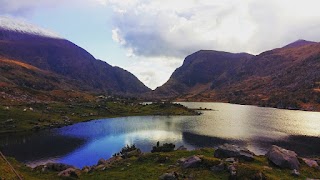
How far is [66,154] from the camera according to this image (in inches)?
3915

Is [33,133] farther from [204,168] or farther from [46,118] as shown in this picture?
[204,168]

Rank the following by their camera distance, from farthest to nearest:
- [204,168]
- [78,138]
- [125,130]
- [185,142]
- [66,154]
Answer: [125,130]
[78,138]
[185,142]
[66,154]
[204,168]

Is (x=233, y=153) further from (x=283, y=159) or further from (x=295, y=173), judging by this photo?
(x=295, y=173)

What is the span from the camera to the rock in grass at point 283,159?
47094mm

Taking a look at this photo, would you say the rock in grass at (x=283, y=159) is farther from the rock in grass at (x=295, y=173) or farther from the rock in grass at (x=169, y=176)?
the rock in grass at (x=169, y=176)

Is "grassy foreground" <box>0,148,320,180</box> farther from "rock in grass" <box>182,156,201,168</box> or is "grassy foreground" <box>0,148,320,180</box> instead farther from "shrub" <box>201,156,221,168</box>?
"rock in grass" <box>182,156,201,168</box>

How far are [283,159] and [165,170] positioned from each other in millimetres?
17339

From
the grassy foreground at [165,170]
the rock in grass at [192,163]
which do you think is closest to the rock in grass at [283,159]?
the grassy foreground at [165,170]

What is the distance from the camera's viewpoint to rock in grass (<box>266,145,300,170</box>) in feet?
155

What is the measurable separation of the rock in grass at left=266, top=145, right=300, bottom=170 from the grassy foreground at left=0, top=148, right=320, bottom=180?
890mm

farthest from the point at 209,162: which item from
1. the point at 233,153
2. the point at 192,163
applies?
the point at 233,153

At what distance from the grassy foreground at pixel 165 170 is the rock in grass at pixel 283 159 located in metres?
0.89

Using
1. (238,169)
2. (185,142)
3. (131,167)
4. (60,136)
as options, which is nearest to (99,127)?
(60,136)

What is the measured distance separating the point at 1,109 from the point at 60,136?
4268 centimetres
